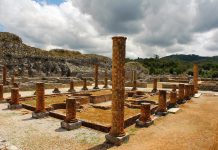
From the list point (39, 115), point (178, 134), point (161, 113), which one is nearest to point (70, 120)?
point (39, 115)

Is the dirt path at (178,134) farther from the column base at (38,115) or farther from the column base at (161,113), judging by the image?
the column base at (38,115)

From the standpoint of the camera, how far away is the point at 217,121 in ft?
39.6

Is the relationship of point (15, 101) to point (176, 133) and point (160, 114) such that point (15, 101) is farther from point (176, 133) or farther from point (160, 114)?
point (176, 133)

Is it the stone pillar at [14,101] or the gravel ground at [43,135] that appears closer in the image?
the gravel ground at [43,135]

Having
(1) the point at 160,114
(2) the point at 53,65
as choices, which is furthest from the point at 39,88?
(2) the point at 53,65

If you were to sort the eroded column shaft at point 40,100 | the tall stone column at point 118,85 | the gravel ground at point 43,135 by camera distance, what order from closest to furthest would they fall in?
1. the gravel ground at point 43,135
2. the tall stone column at point 118,85
3. the eroded column shaft at point 40,100

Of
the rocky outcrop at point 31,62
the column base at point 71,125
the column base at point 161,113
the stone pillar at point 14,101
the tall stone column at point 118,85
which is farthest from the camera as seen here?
the rocky outcrop at point 31,62

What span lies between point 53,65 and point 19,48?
7112 mm

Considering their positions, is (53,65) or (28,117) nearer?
(28,117)

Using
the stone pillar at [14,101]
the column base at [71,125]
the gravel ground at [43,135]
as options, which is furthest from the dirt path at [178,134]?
the stone pillar at [14,101]

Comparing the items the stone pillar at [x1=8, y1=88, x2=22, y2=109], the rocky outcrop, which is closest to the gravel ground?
the stone pillar at [x1=8, y1=88, x2=22, y2=109]

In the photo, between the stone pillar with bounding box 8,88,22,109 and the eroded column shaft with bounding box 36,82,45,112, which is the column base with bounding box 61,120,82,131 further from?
the stone pillar with bounding box 8,88,22,109

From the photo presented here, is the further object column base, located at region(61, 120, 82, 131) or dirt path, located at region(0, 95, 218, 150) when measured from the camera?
column base, located at region(61, 120, 82, 131)

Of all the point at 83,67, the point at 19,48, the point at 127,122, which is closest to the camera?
the point at 127,122
